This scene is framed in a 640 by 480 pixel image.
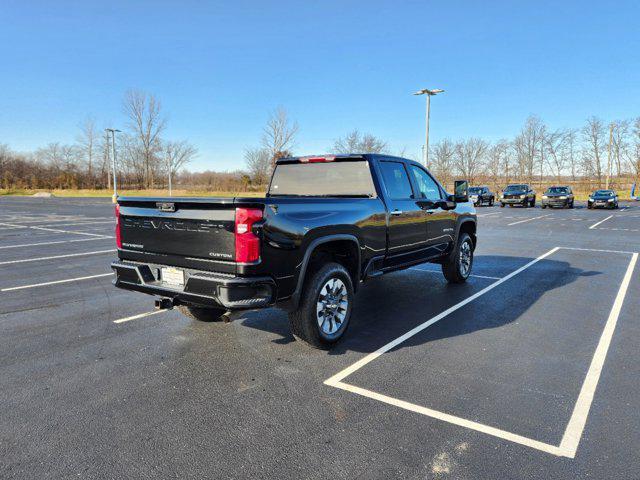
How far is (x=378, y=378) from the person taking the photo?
12.3 feet

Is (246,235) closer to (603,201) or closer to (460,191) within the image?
(460,191)

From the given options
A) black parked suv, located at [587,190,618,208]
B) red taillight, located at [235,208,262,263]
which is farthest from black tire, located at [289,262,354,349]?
black parked suv, located at [587,190,618,208]

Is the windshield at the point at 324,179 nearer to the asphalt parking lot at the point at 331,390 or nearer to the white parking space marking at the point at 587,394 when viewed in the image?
the asphalt parking lot at the point at 331,390

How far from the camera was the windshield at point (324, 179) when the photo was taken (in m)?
5.25

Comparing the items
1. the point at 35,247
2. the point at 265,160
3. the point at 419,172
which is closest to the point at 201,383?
the point at 419,172

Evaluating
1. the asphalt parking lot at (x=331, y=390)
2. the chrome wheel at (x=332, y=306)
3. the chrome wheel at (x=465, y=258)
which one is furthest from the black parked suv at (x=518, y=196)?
the chrome wheel at (x=332, y=306)

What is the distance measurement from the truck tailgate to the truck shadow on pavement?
1.45 m

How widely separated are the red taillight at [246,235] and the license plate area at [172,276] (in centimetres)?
69

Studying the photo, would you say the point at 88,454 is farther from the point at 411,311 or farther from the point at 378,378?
the point at 411,311

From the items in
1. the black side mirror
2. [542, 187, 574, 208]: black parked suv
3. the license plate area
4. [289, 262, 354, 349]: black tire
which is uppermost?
[542, 187, 574, 208]: black parked suv

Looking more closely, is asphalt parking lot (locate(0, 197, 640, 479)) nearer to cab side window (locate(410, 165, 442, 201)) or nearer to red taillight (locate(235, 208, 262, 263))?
red taillight (locate(235, 208, 262, 263))

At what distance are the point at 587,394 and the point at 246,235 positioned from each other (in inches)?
118

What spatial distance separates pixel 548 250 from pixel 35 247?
13.5 m

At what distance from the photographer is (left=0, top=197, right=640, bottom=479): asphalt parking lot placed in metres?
2.64
